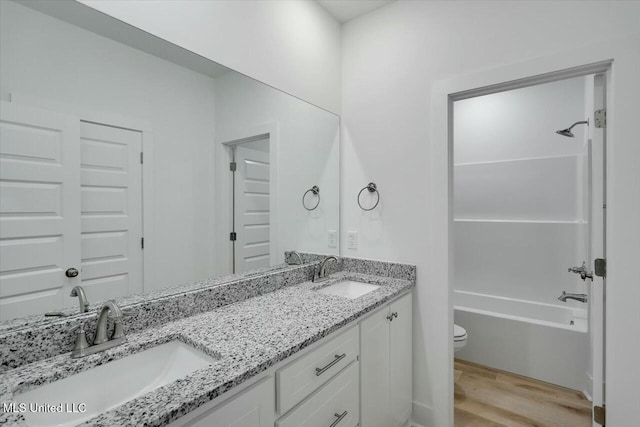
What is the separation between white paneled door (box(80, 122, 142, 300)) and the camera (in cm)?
98

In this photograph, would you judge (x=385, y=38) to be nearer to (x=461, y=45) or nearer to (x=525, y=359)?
(x=461, y=45)

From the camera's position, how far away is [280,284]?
169 centimetres

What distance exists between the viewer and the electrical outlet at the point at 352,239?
211cm

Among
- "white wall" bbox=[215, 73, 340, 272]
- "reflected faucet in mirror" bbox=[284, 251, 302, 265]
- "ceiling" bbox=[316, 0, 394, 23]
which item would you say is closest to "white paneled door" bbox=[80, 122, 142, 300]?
"white wall" bbox=[215, 73, 340, 272]

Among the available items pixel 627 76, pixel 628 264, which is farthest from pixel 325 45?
pixel 628 264

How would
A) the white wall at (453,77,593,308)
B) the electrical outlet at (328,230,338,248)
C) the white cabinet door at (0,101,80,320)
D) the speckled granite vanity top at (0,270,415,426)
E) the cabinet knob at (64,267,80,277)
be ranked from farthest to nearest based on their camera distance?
the white wall at (453,77,593,308) → the electrical outlet at (328,230,338,248) → the cabinet knob at (64,267,80,277) → the white cabinet door at (0,101,80,320) → the speckled granite vanity top at (0,270,415,426)

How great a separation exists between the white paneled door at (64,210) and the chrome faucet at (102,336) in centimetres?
11

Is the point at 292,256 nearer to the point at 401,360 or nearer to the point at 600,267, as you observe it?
the point at 401,360

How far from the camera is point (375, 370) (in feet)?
4.75

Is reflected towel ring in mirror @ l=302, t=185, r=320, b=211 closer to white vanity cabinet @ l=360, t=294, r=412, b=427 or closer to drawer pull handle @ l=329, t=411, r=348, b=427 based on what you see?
white vanity cabinet @ l=360, t=294, r=412, b=427

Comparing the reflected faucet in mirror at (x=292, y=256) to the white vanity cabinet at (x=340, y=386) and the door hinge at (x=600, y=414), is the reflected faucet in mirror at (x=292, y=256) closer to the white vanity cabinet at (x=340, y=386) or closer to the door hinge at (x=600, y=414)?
the white vanity cabinet at (x=340, y=386)

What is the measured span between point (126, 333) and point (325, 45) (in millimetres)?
1927

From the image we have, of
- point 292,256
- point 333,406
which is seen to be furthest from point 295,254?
point 333,406

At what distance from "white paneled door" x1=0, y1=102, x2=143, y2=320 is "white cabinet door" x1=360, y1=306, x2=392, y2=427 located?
0.97 metres
